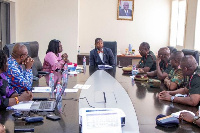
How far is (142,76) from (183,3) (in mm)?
3421

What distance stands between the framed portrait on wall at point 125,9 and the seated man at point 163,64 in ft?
10.5

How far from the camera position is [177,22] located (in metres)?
6.65

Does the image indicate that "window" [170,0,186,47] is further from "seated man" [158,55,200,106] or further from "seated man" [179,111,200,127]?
"seated man" [179,111,200,127]

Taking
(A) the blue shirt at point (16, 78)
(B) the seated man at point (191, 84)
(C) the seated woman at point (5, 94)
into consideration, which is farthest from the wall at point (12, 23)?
(B) the seated man at point (191, 84)

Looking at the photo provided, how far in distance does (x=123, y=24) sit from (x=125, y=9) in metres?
0.38

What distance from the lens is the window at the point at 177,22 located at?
6.32 metres

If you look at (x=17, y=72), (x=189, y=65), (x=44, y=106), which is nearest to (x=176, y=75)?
(x=189, y=65)

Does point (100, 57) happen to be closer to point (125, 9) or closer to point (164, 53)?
point (164, 53)

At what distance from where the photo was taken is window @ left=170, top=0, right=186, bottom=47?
6.32 meters

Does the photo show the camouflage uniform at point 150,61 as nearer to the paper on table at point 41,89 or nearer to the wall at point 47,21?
the paper on table at point 41,89

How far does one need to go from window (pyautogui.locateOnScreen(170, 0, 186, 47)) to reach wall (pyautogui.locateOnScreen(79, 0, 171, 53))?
159 mm

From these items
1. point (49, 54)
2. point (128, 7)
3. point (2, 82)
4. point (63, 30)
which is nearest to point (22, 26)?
point (63, 30)

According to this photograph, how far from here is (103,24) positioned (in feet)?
22.8

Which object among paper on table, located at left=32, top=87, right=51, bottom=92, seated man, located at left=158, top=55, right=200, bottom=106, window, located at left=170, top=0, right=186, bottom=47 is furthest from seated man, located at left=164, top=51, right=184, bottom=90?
window, located at left=170, top=0, right=186, bottom=47
